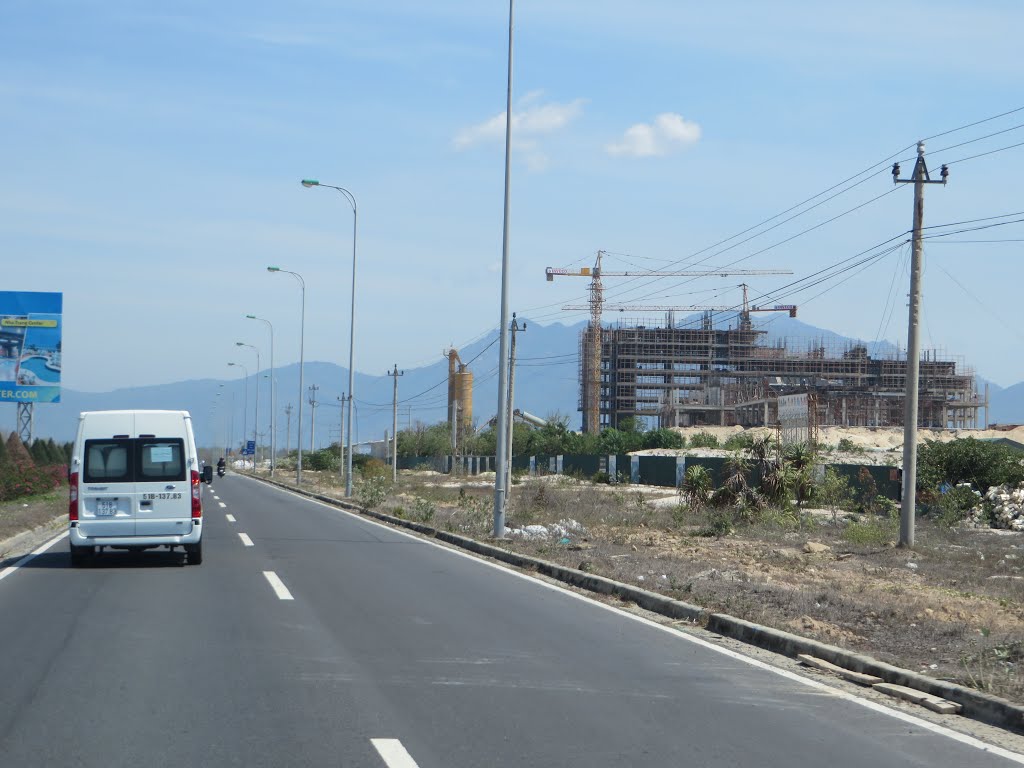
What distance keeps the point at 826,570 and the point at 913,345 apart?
292 inches

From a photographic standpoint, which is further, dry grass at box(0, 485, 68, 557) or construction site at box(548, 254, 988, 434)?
construction site at box(548, 254, 988, 434)

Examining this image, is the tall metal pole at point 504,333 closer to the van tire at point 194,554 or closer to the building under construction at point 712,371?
the van tire at point 194,554

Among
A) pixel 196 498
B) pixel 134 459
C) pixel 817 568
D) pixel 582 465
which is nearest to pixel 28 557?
pixel 134 459

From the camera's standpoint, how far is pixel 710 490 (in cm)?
3094

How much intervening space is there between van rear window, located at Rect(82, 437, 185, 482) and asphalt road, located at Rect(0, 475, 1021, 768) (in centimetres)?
242

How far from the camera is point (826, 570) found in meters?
19.2

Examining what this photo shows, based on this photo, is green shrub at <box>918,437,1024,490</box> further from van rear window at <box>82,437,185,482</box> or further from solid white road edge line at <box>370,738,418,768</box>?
solid white road edge line at <box>370,738,418,768</box>

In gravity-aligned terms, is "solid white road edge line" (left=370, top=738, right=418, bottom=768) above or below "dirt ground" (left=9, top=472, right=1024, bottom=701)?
above

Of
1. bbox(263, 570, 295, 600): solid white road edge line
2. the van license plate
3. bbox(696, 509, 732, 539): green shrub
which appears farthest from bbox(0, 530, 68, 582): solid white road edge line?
bbox(696, 509, 732, 539): green shrub

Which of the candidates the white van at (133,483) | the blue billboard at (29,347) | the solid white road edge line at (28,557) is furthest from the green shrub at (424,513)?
the blue billboard at (29,347)

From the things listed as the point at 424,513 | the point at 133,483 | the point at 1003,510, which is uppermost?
the point at 133,483

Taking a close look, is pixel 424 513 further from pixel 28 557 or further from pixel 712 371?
pixel 712 371

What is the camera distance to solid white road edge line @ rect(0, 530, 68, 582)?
16.5m

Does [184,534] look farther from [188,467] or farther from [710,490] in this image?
[710,490]
